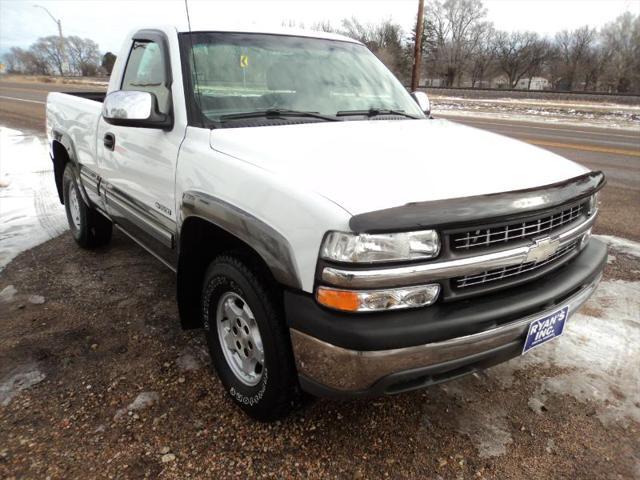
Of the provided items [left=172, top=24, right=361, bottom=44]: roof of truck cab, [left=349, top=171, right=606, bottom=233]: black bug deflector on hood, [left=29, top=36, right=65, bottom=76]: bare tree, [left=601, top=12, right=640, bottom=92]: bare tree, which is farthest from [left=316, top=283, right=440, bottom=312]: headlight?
[left=29, top=36, right=65, bottom=76]: bare tree

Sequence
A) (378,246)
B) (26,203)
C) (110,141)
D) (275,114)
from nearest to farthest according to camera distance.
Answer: (378,246), (275,114), (110,141), (26,203)

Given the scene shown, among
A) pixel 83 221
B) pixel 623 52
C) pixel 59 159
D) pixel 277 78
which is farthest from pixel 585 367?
pixel 623 52

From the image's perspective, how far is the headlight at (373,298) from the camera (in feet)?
5.94

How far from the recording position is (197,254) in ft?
8.84

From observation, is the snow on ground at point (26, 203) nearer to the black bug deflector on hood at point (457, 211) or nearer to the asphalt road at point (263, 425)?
the asphalt road at point (263, 425)

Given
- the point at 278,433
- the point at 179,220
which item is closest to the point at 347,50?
the point at 179,220

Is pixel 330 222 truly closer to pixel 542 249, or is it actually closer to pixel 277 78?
pixel 542 249

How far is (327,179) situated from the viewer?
1.97 metres

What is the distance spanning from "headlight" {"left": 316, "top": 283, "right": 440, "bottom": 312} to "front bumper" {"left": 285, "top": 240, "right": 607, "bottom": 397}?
36 mm

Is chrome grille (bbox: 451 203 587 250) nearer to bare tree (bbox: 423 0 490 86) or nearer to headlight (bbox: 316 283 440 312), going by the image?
headlight (bbox: 316 283 440 312)

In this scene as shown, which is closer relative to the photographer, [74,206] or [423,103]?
[423,103]

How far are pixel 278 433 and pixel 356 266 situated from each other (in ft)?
3.62

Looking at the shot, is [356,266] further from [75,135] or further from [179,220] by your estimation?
[75,135]

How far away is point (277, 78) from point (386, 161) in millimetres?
1194
